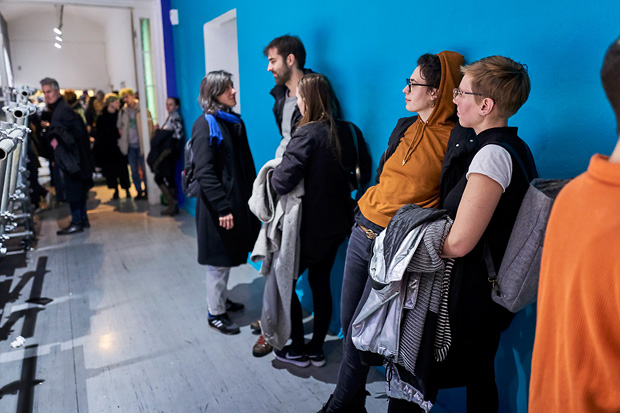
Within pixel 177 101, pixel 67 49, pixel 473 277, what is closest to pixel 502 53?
pixel 473 277

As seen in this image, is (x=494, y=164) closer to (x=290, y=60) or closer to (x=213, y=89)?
(x=290, y=60)

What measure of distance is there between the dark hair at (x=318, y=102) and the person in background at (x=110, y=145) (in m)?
Answer: 4.90

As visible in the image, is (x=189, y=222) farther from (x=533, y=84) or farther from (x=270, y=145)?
(x=533, y=84)

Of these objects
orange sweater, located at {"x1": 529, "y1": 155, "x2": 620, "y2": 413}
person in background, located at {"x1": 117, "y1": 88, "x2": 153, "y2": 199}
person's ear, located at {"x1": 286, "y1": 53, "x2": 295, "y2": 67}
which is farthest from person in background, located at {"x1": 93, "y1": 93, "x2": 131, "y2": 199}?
orange sweater, located at {"x1": 529, "y1": 155, "x2": 620, "y2": 413}

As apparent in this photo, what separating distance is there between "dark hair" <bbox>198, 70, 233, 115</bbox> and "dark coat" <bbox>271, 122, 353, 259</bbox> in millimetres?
692

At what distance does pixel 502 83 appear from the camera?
132 cm

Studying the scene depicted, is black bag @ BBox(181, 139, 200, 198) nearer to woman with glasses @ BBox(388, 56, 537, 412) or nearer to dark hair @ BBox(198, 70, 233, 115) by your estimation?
dark hair @ BBox(198, 70, 233, 115)

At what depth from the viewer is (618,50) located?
A: 671mm

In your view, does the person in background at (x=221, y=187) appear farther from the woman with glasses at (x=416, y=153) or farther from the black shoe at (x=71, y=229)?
→ the black shoe at (x=71, y=229)

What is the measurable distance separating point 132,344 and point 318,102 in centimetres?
180

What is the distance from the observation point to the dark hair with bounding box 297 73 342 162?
2.15m

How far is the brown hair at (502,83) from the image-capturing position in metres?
1.32

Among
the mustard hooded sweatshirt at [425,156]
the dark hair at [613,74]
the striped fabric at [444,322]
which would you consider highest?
the dark hair at [613,74]

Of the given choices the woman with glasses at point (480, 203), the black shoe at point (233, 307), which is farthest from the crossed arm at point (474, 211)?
the black shoe at point (233, 307)
